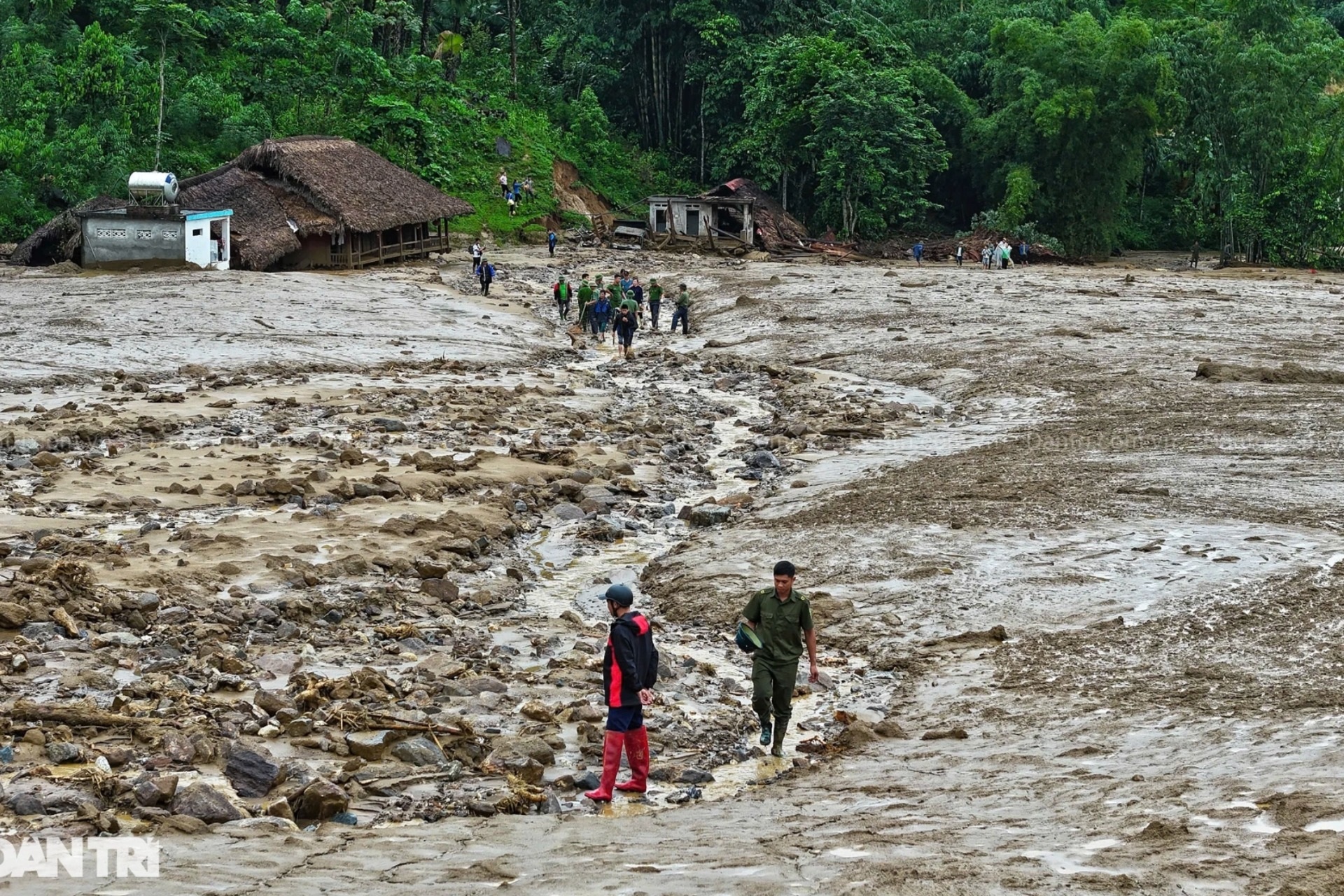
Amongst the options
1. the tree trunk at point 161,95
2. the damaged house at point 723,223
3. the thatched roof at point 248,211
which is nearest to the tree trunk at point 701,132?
the damaged house at point 723,223

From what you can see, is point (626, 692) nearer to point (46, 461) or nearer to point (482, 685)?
point (482, 685)

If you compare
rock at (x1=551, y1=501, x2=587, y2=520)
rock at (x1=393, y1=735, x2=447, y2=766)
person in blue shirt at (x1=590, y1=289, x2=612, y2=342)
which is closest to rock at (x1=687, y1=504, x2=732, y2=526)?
rock at (x1=551, y1=501, x2=587, y2=520)

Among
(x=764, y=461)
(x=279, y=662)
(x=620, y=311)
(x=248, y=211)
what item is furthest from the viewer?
(x=248, y=211)

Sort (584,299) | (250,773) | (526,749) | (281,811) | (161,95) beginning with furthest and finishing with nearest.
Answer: (161,95) → (584,299) → (526,749) → (250,773) → (281,811)

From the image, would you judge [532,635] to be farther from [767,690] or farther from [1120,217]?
[1120,217]

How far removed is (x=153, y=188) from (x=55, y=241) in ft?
10.1

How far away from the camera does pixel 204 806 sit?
288 inches

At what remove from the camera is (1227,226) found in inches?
1914

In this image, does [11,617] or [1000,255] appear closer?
[11,617]

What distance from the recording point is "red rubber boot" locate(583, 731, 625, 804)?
8.45m

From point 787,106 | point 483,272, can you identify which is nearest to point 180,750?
point 483,272

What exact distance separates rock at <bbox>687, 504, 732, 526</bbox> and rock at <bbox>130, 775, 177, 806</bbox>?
8604 mm

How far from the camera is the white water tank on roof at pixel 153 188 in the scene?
116ft

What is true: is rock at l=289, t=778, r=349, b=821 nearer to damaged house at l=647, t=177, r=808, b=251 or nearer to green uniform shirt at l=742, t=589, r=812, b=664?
green uniform shirt at l=742, t=589, r=812, b=664
